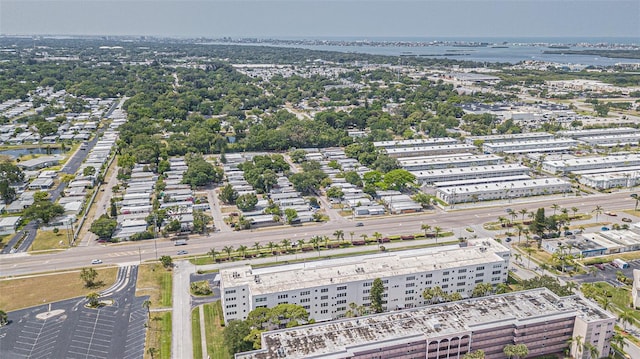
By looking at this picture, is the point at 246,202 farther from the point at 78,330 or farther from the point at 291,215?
the point at 78,330

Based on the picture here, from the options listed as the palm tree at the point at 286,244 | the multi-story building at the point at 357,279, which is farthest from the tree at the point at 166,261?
the palm tree at the point at 286,244

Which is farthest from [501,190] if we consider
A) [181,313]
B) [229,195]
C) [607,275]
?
[181,313]

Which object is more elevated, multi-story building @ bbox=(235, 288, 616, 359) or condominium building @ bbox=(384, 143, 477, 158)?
multi-story building @ bbox=(235, 288, 616, 359)

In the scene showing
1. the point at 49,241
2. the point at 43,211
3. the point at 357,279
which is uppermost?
the point at 357,279

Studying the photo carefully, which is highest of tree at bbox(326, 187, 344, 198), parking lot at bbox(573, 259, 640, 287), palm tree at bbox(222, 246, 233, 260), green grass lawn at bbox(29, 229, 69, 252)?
tree at bbox(326, 187, 344, 198)

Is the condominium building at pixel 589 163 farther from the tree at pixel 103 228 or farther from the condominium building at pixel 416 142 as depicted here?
the tree at pixel 103 228

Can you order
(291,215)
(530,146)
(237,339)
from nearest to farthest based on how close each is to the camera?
1. (237,339)
2. (291,215)
3. (530,146)

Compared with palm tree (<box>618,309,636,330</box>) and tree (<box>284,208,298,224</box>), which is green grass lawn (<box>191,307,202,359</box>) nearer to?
tree (<box>284,208,298,224</box>)

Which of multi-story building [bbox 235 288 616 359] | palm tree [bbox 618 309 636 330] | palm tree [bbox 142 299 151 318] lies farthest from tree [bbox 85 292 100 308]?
palm tree [bbox 618 309 636 330]
